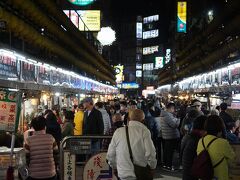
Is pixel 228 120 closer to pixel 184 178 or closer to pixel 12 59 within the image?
pixel 184 178

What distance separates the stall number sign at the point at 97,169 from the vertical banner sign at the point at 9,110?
1497 millimetres

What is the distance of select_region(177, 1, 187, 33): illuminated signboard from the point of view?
52.2 m

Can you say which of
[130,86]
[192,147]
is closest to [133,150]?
[192,147]

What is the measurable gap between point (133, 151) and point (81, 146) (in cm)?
176

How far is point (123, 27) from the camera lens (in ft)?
412

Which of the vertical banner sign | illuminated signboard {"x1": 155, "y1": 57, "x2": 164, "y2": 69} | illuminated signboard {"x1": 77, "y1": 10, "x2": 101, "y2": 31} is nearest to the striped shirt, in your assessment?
the vertical banner sign

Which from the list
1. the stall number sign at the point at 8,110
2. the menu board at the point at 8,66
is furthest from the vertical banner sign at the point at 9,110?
the menu board at the point at 8,66

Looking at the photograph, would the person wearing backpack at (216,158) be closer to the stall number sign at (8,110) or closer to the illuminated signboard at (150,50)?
the stall number sign at (8,110)

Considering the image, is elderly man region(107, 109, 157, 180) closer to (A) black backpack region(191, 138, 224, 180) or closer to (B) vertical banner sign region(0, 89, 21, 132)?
(A) black backpack region(191, 138, 224, 180)

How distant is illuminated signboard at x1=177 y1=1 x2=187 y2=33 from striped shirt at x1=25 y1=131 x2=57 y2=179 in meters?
46.6

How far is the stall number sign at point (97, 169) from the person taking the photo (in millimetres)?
7777

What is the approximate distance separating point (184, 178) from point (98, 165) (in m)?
1.55

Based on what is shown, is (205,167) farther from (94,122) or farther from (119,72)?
(119,72)

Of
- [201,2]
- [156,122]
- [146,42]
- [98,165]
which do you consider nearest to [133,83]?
[146,42]
